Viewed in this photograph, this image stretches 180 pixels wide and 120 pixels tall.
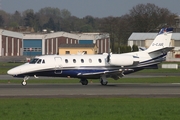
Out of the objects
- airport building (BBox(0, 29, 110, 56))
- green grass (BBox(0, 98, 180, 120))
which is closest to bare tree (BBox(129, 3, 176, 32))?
airport building (BBox(0, 29, 110, 56))

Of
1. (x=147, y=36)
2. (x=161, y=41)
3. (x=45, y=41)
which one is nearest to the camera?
(x=161, y=41)

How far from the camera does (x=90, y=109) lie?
22453mm

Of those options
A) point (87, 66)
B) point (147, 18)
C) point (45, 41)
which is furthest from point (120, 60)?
point (147, 18)

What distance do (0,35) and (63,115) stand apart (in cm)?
10077

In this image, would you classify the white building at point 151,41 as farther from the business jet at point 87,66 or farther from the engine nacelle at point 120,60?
the engine nacelle at point 120,60

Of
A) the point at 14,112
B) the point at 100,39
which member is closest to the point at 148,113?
the point at 14,112

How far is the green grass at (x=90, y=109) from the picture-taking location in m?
20.1

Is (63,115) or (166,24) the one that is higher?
(166,24)

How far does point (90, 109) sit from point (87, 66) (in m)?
17.8

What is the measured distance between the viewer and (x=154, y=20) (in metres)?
134

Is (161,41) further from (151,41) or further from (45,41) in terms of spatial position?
(45,41)

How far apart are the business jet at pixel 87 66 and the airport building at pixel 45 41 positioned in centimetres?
8281

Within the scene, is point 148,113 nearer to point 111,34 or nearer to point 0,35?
point 0,35

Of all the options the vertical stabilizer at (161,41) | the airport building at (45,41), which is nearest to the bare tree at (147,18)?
the airport building at (45,41)
